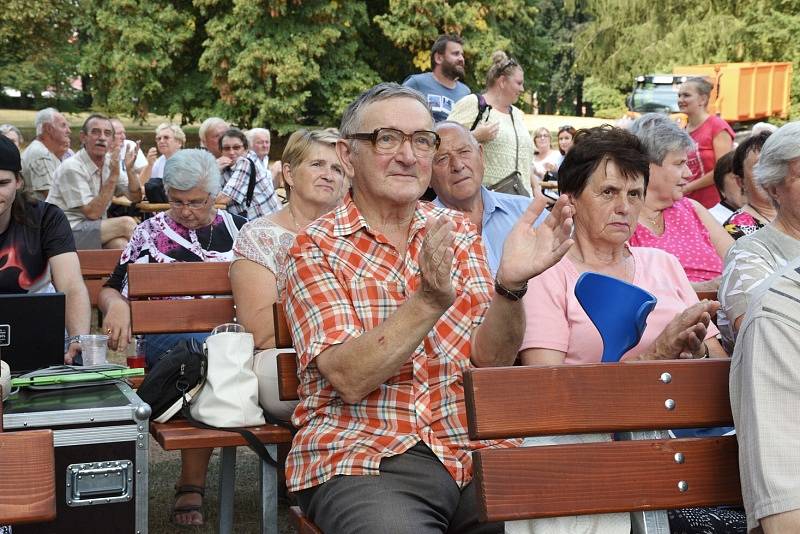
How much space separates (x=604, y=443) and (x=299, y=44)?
25.3 meters

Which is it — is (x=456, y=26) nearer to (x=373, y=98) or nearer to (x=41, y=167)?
(x=41, y=167)

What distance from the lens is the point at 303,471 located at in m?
2.95

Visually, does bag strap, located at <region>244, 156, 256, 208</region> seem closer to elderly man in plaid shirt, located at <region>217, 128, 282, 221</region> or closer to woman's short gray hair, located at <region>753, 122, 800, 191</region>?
elderly man in plaid shirt, located at <region>217, 128, 282, 221</region>

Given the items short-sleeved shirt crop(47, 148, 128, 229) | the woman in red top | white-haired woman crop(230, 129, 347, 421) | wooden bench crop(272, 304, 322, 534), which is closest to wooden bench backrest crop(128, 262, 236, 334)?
white-haired woman crop(230, 129, 347, 421)

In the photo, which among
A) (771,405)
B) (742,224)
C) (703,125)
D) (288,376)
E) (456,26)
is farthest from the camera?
(456,26)

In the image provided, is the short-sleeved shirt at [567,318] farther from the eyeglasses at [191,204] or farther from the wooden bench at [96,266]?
the wooden bench at [96,266]

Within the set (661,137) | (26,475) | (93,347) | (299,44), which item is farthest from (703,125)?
(299,44)

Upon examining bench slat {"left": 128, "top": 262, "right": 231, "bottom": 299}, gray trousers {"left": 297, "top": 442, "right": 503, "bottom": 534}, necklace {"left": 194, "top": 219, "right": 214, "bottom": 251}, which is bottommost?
gray trousers {"left": 297, "top": 442, "right": 503, "bottom": 534}

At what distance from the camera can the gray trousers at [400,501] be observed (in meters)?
2.71

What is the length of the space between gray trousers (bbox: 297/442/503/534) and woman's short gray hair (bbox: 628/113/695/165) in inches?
99.0

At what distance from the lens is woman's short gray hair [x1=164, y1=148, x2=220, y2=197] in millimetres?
5277

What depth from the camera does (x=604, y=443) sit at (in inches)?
94.7

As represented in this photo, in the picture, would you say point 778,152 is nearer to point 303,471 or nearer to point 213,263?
point 303,471

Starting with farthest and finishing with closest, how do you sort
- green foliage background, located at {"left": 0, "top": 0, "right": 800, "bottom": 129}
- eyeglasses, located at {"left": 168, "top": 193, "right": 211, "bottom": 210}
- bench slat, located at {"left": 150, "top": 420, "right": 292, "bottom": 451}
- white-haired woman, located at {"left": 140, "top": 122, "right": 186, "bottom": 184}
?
green foliage background, located at {"left": 0, "top": 0, "right": 800, "bottom": 129}
white-haired woman, located at {"left": 140, "top": 122, "right": 186, "bottom": 184}
eyeglasses, located at {"left": 168, "top": 193, "right": 211, "bottom": 210}
bench slat, located at {"left": 150, "top": 420, "right": 292, "bottom": 451}
